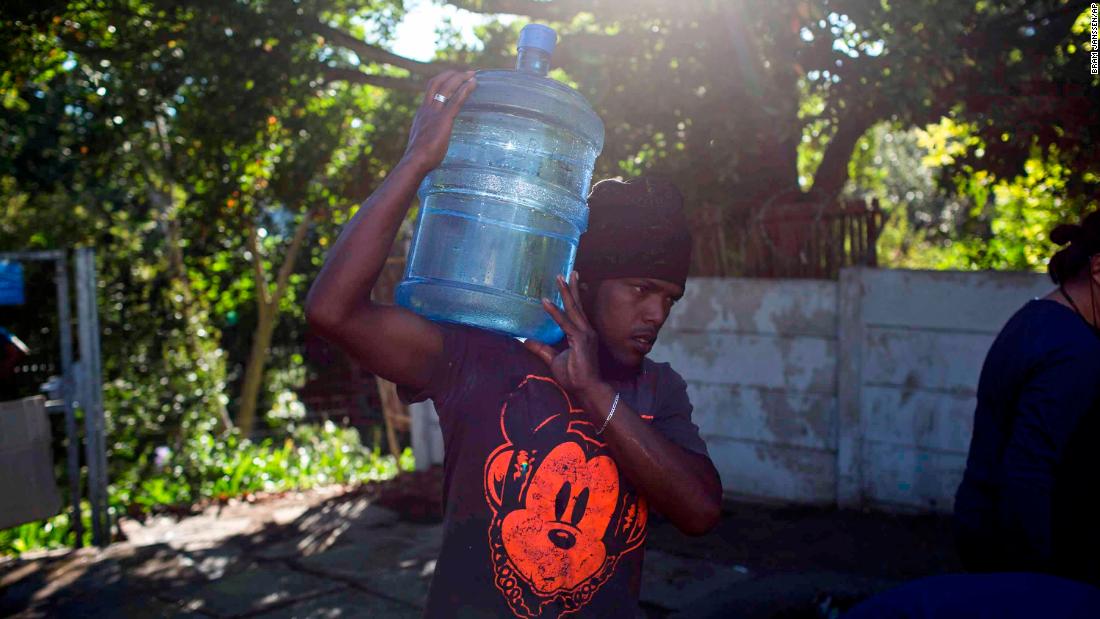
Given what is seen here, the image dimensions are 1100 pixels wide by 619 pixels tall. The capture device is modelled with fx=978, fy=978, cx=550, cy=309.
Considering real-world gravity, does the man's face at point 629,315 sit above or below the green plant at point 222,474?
above

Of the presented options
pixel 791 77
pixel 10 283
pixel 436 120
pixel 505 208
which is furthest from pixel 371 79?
pixel 436 120

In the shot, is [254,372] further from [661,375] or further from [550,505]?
[550,505]

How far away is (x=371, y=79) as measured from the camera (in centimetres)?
828

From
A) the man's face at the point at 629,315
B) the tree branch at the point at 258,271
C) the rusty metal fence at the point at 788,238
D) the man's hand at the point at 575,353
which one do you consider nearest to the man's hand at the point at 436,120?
the man's hand at the point at 575,353

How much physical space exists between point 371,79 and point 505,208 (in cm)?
615

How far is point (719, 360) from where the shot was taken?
7293mm

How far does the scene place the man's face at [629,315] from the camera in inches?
84.8

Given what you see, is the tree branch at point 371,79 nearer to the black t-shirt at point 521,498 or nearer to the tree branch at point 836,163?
the tree branch at point 836,163

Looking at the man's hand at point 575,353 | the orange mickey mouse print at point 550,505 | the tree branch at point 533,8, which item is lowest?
the orange mickey mouse print at point 550,505

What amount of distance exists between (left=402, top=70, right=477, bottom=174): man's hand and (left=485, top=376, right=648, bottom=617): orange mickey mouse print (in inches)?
20.1

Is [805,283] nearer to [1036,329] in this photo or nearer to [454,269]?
[1036,329]

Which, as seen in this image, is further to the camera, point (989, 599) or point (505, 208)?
point (505, 208)

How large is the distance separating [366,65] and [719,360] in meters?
4.49

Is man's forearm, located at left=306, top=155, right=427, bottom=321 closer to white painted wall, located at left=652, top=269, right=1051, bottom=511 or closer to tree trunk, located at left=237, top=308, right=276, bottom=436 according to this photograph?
white painted wall, located at left=652, top=269, right=1051, bottom=511
